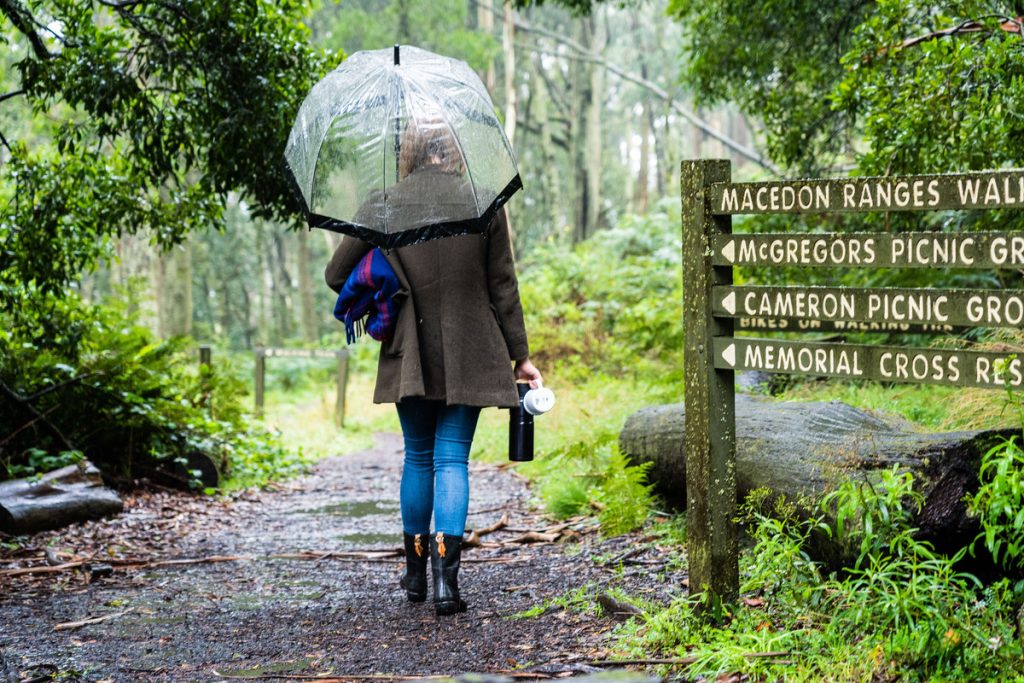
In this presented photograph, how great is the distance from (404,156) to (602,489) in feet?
9.35

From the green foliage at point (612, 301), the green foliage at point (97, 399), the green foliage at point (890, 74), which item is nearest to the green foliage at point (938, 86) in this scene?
the green foliage at point (890, 74)

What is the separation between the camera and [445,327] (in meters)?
4.62

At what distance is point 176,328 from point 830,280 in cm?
1791

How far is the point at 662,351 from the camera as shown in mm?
12430

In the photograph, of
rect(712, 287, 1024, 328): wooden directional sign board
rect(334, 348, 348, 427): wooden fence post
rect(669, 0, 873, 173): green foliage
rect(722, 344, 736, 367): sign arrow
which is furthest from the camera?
rect(334, 348, 348, 427): wooden fence post

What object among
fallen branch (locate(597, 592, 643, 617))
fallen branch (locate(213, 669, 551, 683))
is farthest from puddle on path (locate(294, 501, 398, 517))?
fallen branch (locate(213, 669, 551, 683))

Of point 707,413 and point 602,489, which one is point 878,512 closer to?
point 707,413

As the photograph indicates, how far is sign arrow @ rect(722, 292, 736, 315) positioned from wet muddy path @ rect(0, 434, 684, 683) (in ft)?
4.68

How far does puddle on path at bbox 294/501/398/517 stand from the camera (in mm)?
8117

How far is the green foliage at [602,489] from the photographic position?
5.88m

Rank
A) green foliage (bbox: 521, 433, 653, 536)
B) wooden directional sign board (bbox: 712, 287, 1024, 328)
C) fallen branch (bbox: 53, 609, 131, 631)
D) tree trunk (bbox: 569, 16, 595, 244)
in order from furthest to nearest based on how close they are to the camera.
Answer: tree trunk (bbox: 569, 16, 595, 244) < green foliage (bbox: 521, 433, 653, 536) < fallen branch (bbox: 53, 609, 131, 631) < wooden directional sign board (bbox: 712, 287, 1024, 328)

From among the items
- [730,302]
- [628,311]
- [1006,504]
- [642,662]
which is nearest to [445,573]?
[642,662]

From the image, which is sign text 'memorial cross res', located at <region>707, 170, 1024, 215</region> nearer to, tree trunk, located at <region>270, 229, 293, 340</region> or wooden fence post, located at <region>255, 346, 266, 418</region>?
wooden fence post, located at <region>255, 346, 266, 418</region>

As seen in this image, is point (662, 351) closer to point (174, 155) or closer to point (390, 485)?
point (390, 485)
